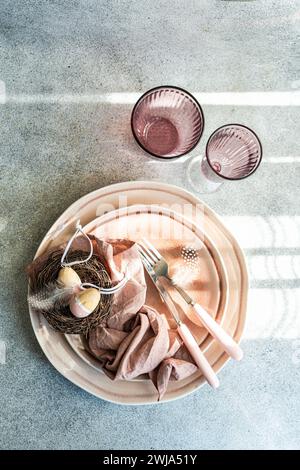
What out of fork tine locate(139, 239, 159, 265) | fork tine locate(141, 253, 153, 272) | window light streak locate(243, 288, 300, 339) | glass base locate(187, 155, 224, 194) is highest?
glass base locate(187, 155, 224, 194)

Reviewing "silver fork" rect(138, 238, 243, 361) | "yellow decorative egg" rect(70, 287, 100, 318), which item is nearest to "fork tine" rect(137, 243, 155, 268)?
"silver fork" rect(138, 238, 243, 361)

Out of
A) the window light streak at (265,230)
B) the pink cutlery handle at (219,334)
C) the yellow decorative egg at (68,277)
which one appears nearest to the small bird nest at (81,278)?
the yellow decorative egg at (68,277)

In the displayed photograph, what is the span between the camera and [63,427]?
0.73 metres

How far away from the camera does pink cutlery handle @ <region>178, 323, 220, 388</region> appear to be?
0.64m

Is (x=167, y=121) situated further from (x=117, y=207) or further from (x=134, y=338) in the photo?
(x=134, y=338)

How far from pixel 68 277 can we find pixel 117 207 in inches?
6.5

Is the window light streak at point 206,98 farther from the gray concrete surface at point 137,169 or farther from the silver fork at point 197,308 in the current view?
the silver fork at point 197,308

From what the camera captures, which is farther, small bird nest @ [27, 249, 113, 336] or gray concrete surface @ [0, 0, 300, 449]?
gray concrete surface @ [0, 0, 300, 449]

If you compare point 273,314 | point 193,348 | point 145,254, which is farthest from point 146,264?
point 273,314

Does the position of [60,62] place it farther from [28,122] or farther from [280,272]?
[280,272]

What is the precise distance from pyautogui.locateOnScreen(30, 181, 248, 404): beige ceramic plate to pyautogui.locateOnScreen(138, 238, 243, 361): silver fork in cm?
3

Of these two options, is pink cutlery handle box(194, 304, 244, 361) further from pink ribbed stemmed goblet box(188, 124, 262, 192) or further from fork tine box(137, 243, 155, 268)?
pink ribbed stemmed goblet box(188, 124, 262, 192)

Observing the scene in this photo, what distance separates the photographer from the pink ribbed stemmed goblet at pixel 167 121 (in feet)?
2.26
